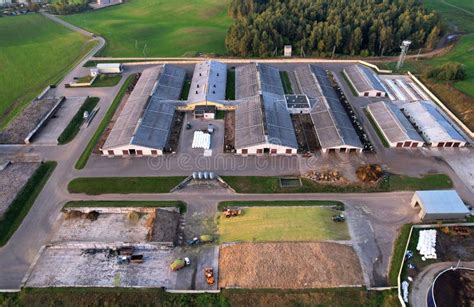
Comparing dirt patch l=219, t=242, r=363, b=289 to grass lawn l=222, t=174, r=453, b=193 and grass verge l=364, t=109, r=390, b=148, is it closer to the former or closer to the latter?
grass lawn l=222, t=174, r=453, b=193

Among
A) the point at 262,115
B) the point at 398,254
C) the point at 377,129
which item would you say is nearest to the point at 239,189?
the point at 262,115

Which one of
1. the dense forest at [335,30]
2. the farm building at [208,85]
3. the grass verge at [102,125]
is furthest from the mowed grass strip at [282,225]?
the dense forest at [335,30]

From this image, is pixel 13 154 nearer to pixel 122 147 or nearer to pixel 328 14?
pixel 122 147

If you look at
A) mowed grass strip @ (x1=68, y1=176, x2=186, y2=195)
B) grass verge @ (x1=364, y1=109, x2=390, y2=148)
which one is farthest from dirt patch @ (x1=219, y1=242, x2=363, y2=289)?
grass verge @ (x1=364, y1=109, x2=390, y2=148)

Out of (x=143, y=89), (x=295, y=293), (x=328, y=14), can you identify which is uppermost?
(x=328, y=14)

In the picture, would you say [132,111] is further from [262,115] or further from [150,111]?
[262,115]

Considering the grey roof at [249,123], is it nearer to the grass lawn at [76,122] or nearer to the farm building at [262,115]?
the farm building at [262,115]

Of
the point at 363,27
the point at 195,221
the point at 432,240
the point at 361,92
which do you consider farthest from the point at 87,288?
the point at 363,27
